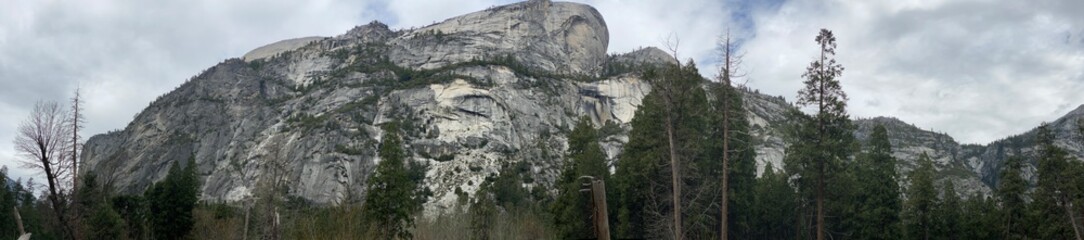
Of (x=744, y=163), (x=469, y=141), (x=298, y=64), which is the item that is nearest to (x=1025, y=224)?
(x=744, y=163)

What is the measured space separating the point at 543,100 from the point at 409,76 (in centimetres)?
3189

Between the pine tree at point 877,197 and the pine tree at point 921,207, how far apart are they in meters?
1.74

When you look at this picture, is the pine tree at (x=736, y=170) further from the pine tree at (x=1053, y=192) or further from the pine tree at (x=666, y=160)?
the pine tree at (x=1053, y=192)

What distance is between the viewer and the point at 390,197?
1426 inches

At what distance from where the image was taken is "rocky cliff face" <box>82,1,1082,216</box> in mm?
118125

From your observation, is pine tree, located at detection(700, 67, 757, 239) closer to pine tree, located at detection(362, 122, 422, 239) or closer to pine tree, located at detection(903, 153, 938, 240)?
pine tree, located at detection(903, 153, 938, 240)

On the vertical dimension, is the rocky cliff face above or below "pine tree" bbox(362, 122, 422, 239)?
above

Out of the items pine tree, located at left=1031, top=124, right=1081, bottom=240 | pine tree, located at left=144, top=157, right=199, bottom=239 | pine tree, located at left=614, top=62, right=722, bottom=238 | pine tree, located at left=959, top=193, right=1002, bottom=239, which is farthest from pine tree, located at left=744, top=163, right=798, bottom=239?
pine tree, located at left=144, top=157, right=199, bottom=239

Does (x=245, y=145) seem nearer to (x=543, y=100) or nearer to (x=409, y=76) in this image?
(x=409, y=76)

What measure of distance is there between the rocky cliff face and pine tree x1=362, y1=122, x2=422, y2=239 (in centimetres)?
5931

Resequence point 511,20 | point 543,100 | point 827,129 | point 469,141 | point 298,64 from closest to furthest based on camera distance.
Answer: point 827,129, point 469,141, point 543,100, point 298,64, point 511,20

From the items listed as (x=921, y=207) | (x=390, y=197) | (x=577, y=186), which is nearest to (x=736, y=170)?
(x=577, y=186)

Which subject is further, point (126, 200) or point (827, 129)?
point (126, 200)

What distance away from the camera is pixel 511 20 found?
7613 inches
